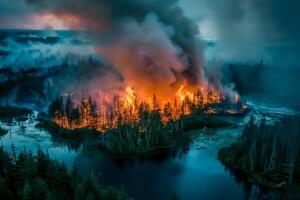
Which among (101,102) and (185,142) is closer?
(185,142)

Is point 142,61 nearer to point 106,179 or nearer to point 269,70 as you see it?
point 106,179

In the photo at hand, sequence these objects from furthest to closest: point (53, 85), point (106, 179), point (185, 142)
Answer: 1. point (53, 85)
2. point (185, 142)
3. point (106, 179)

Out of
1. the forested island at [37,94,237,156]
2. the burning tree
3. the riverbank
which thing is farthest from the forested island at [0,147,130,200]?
the burning tree

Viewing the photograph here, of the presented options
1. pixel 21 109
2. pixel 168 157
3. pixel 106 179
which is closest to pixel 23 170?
pixel 106 179

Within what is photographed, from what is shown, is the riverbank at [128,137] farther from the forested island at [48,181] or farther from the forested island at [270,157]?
the forested island at [48,181]

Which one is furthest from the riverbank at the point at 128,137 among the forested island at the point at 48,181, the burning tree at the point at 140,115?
the forested island at the point at 48,181
